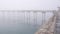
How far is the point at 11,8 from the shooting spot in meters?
1.04

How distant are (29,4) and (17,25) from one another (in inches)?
11.9

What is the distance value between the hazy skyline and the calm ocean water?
0.36 ft

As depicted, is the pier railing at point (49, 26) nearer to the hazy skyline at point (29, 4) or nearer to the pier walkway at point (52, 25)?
the pier walkway at point (52, 25)

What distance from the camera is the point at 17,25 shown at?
1052 millimetres

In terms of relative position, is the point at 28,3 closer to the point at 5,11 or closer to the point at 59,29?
the point at 5,11

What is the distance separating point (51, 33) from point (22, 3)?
52 cm

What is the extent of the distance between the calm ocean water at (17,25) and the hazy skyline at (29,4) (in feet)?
0.36

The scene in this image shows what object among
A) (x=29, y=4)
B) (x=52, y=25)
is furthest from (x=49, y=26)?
(x=29, y=4)

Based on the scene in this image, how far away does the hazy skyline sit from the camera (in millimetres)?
1011

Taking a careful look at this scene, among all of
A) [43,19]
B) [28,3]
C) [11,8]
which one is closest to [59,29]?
[43,19]

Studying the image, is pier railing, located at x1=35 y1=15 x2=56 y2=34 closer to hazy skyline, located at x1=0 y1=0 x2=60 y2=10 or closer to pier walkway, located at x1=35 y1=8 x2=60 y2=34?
pier walkway, located at x1=35 y1=8 x2=60 y2=34

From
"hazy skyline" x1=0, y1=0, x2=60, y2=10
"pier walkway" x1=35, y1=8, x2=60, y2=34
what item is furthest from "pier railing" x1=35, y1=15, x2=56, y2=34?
"hazy skyline" x1=0, y1=0, x2=60, y2=10

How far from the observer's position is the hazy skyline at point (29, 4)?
1.01 m

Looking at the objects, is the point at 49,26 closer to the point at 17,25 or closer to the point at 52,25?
the point at 52,25
